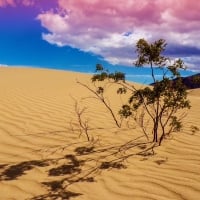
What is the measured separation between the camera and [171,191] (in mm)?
4691

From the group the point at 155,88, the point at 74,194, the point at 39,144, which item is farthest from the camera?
the point at 39,144

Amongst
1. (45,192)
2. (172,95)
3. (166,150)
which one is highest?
(172,95)

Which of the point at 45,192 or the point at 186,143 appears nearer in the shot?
the point at 45,192

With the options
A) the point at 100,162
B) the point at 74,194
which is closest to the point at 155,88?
the point at 100,162

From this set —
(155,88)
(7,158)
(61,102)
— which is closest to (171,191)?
(155,88)

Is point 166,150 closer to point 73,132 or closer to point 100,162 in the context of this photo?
point 100,162

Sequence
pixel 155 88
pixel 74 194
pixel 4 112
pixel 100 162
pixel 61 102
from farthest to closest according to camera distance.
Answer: pixel 61 102 < pixel 4 112 < pixel 155 88 < pixel 100 162 < pixel 74 194

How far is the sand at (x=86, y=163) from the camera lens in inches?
186

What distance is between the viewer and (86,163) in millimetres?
5645

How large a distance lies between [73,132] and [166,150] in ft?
6.29

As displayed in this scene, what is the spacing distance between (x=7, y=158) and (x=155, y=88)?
2591 mm

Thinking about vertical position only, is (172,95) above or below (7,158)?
above

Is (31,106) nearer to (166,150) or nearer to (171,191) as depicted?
(166,150)

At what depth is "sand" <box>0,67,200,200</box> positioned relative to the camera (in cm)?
473
